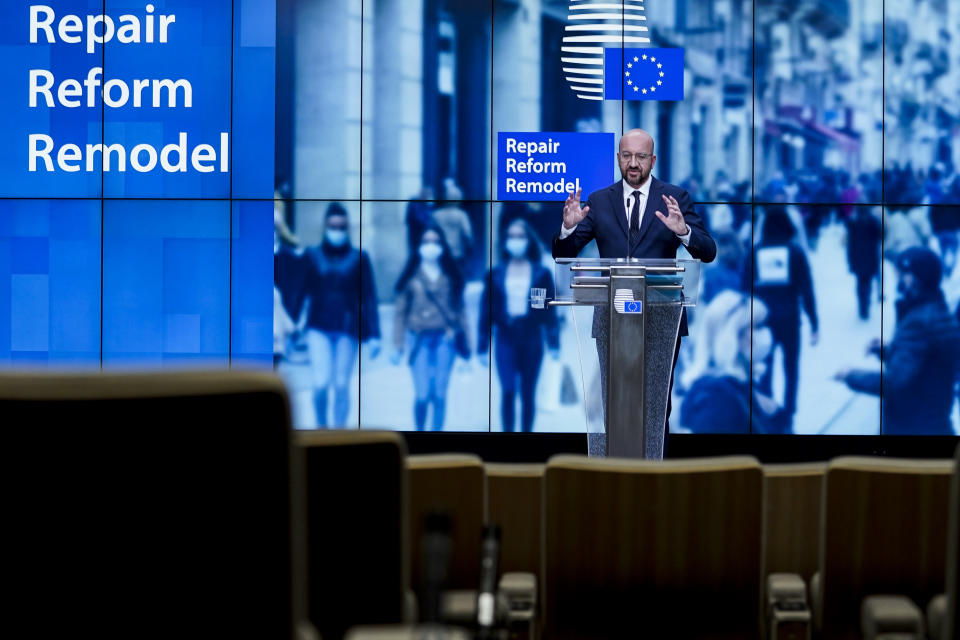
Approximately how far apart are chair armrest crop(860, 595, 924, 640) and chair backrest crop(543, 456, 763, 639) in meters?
0.25

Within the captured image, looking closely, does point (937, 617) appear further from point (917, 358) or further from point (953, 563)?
point (917, 358)

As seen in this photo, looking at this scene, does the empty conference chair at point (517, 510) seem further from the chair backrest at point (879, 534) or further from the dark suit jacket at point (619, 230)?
the dark suit jacket at point (619, 230)

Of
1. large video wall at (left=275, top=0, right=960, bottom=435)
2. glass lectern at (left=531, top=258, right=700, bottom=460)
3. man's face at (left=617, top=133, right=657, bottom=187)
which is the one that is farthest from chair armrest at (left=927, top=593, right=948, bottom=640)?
large video wall at (left=275, top=0, right=960, bottom=435)

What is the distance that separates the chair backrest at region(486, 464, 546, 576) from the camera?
2.98 m

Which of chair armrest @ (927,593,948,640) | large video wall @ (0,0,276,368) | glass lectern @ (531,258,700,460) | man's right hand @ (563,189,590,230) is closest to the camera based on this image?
chair armrest @ (927,593,948,640)

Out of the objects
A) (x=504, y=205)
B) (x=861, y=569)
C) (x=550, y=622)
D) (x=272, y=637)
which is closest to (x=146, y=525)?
(x=272, y=637)

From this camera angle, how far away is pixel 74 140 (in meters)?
9.28

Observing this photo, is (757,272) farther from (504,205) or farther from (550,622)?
(550,622)

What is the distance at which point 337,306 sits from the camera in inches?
370

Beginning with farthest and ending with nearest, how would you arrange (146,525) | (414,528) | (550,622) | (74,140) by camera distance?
1. (74,140)
2. (414,528)
3. (550,622)
4. (146,525)

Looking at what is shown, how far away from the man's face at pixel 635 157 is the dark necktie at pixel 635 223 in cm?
13

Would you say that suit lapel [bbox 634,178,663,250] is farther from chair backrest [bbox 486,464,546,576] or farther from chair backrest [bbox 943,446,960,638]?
chair backrest [bbox 943,446,960,638]

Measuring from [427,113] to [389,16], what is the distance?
34.7 inches

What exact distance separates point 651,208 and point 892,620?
155 inches
